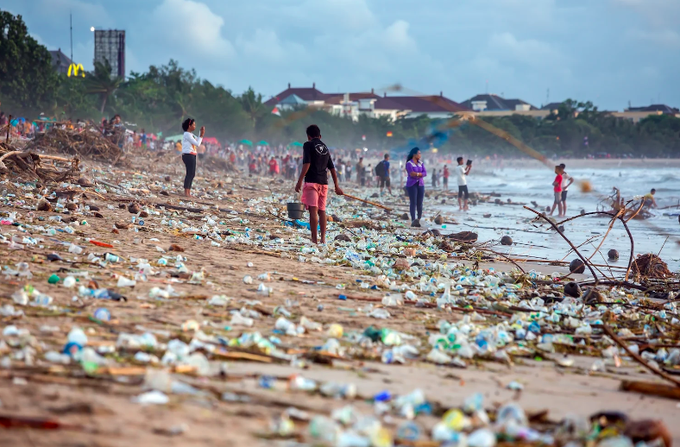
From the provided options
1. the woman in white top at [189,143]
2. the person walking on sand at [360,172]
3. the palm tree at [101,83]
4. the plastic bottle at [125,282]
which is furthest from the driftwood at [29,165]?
the palm tree at [101,83]

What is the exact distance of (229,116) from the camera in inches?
2562

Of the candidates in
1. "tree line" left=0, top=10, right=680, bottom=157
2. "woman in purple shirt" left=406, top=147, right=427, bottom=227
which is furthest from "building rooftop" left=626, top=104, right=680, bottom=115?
"woman in purple shirt" left=406, top=147, right=427, bottom=227

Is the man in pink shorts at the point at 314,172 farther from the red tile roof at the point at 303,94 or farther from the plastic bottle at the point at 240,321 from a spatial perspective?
the red tile roof at the point at 303,94

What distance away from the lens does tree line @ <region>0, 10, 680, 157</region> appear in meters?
39.0

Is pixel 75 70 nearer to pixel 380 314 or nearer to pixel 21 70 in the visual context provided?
pixel 21 70

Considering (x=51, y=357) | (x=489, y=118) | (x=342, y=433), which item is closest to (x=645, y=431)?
(x=342, y=433)

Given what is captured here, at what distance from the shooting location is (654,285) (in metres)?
6.06

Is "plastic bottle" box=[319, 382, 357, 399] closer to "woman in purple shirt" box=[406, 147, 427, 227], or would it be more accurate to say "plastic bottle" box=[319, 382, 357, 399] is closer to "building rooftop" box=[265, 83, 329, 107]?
"woman in purple shirt" box=[406, 147, 427, 227]

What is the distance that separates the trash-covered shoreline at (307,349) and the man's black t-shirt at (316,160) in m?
1.20

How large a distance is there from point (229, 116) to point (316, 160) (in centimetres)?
5935

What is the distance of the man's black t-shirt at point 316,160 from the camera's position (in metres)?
7.55

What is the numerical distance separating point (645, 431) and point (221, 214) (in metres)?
8.61

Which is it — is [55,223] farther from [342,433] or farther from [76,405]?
[342,433]

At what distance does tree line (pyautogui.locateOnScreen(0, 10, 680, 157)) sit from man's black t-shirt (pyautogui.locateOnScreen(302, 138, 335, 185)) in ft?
1.60
